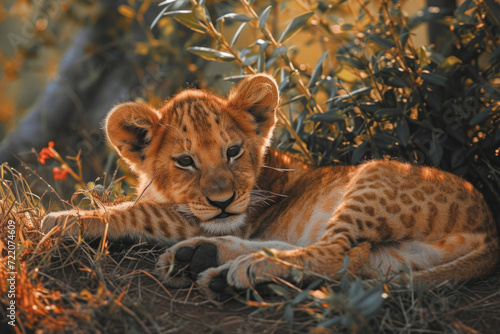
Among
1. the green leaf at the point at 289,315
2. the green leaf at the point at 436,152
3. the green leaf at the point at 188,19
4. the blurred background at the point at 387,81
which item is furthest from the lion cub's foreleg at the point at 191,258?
the green leaf at the point at 188,19

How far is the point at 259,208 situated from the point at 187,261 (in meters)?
1.03

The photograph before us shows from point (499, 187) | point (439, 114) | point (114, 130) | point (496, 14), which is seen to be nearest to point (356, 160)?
point (439, 114)

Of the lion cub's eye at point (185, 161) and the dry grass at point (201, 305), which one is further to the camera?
the lion cub's eye at point (185, 161)

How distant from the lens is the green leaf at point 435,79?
4.39 meters

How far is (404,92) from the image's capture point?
4.80 meters

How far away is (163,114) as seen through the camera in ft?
13.4

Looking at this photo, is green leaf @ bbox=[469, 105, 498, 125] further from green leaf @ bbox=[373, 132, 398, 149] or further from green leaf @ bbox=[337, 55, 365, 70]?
green leaf @ bbox=[337, 55, 365, 70]

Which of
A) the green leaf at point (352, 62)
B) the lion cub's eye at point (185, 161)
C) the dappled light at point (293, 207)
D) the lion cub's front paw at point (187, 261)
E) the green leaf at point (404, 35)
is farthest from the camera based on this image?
the green leaf at point (352, 62)

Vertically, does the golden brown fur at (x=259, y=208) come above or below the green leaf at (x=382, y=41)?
below

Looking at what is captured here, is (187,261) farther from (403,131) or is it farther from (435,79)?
(435,79)

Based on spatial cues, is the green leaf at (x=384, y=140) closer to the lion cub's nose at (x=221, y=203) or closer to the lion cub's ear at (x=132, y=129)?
the lion cub's nose at (x=221, y=203)

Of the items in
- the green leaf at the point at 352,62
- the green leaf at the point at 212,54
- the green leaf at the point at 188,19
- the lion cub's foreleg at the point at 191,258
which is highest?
the green leaf at the point at 188,19

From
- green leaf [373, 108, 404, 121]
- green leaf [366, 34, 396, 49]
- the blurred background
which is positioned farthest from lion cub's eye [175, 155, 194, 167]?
green leaf [366, 34, 396, 49]

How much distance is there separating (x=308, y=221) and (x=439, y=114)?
147 centimetres
